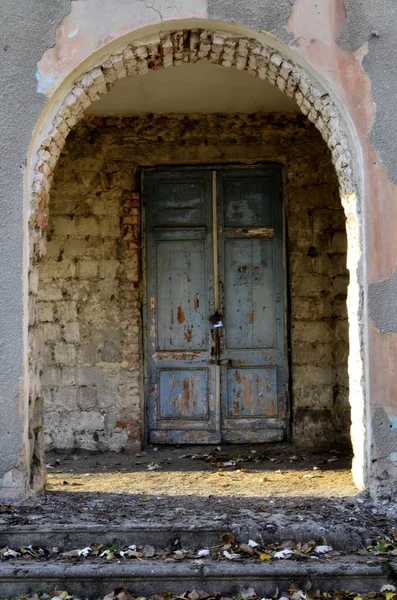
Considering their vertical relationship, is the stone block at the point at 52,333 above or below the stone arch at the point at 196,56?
below

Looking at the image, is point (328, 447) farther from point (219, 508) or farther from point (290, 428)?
point (219, 508)

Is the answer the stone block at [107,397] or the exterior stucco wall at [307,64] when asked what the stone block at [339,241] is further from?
the stone block at [107,397]

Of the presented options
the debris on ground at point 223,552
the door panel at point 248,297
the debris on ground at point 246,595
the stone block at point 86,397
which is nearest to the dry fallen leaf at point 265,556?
the debris on ground at point 223,552

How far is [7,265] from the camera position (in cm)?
440

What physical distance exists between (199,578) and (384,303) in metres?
2.04

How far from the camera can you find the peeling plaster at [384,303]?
175 inches

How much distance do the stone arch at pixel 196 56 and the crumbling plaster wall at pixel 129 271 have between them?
1593 millimetres

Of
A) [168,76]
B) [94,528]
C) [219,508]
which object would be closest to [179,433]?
[219,508]

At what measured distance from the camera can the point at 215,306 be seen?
21.1 ft

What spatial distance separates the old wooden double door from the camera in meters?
6.41

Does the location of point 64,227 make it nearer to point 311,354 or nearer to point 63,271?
point 63,271

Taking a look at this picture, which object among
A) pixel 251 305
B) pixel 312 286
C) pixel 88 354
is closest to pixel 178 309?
pixel 251 305

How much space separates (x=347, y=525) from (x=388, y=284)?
1.51 meters

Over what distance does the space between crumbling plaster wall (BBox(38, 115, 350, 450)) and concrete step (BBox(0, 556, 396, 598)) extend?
2.72 metres
